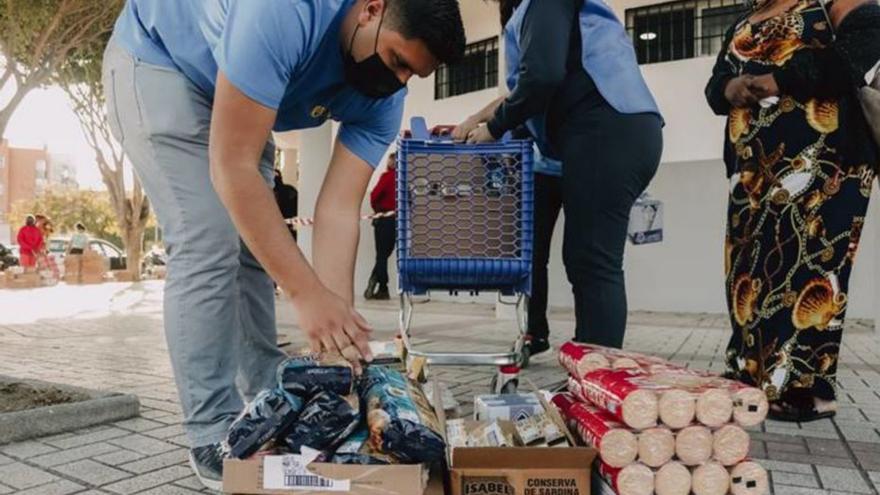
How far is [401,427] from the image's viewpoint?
157cm

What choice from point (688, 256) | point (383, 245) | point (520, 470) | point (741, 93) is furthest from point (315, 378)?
point (383, 245)

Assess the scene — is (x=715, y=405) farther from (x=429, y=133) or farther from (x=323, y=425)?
(x=429, y=133)

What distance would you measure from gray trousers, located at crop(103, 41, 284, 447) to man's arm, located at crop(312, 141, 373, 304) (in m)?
0.28

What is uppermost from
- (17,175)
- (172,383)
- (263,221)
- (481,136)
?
(17,175)

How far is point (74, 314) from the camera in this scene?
8336 millimetres

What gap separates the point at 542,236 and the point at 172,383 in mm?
2140

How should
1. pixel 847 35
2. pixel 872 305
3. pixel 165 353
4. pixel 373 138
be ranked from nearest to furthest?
pixel 373 138 → pixel 847 35 → pixel 165 353 → pixel 872 305

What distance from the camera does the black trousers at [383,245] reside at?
10.4m

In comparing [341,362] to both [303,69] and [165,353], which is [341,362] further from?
[165,353]

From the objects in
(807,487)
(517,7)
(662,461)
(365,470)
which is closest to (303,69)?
(365,470)

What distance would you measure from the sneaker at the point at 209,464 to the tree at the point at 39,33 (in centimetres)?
665

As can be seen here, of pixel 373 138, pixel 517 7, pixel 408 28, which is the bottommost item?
pixel 373 138

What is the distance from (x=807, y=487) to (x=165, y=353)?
4.15 meters

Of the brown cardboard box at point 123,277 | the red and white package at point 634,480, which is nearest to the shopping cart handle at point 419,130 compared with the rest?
the red and white package at point 634,480
